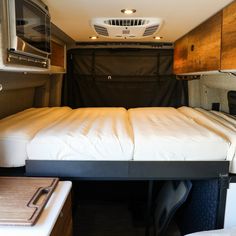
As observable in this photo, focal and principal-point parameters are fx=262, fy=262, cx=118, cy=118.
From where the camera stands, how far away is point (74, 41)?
11.2ft

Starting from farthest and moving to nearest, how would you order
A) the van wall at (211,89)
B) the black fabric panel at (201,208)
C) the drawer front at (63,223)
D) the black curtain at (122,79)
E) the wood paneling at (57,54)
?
1. the black curtain at (122,79)
2. the wood paneling at (57,54)
3. the van wall at (211,89)
4. the black fabric panel at (201,208)
5. the drawer front at (63,223)

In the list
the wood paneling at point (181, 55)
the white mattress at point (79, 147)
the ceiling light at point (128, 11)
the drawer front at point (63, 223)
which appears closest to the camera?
the drawer front at point (63, 223)

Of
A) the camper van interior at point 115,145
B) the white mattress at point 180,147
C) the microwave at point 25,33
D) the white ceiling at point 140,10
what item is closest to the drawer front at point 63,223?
the camper van interior at point 115,145

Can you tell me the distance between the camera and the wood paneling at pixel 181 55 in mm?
2848

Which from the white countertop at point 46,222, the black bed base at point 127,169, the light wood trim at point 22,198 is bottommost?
the white countertop at point 46,222

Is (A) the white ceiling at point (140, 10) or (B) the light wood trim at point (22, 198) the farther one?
(A) the white ceiling at point (140, 10)

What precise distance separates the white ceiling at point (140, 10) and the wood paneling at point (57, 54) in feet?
1.88

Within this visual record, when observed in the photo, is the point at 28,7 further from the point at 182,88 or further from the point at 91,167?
the point at 182,88

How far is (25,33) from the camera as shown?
1334 millimetres

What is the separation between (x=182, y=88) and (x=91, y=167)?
2.52m

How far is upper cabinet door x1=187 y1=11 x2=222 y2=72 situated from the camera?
75.0 inches

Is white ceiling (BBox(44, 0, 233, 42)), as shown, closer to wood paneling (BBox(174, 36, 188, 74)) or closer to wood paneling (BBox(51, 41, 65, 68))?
wood paneling (BBox(174, 36, 188, 74))

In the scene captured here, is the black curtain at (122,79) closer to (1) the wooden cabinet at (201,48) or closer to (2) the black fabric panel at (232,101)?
(1) the wooden cabinet at (201,48)

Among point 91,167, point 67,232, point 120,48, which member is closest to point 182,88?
point 120,48
